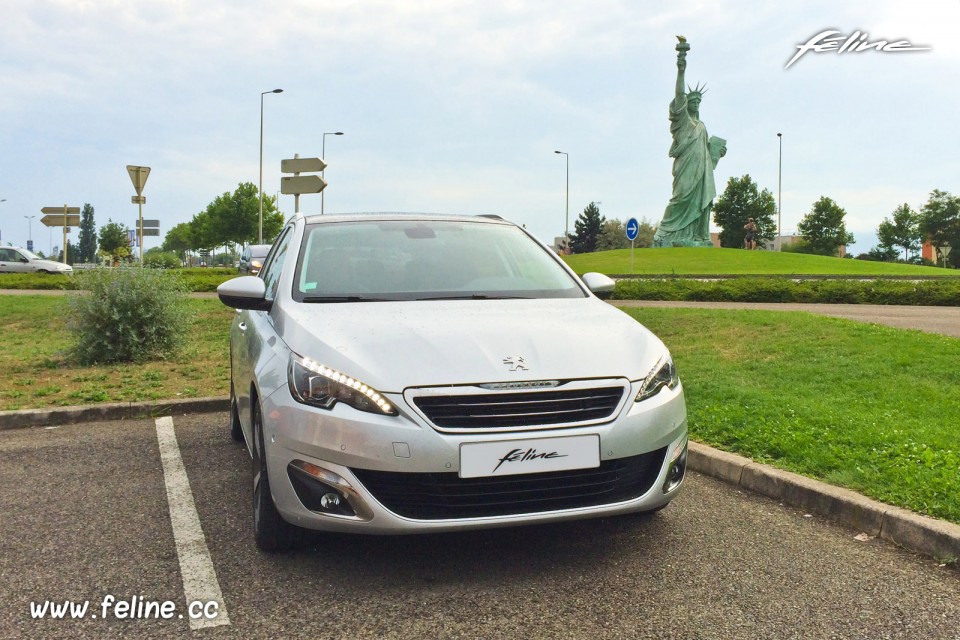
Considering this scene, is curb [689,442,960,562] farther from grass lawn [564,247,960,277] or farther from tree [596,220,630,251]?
tree [596,220,630,251]

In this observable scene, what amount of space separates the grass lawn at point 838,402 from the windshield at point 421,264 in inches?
70.8

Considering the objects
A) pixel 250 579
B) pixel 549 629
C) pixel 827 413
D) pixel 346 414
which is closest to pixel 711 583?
pixel 549 629

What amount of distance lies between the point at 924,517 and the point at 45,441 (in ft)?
18.5

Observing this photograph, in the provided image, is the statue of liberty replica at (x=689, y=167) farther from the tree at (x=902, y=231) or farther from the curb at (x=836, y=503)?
the curb at (x=836, y=503)

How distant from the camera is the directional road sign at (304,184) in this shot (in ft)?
55.4

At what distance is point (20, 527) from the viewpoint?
13.5 ft

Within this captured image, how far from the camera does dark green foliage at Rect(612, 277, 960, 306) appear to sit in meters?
18.0

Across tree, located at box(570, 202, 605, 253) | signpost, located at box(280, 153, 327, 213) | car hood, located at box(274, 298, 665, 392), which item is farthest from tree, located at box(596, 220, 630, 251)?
car hood, located at box(274, 298, 665, 392)

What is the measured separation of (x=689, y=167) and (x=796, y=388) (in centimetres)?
5712

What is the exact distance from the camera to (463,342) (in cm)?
344

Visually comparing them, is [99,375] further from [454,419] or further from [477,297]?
[454,419]

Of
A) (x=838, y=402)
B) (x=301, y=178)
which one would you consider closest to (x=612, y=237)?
(x=301, y=178)

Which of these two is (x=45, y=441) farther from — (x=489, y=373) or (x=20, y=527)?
(x=489, y=373)

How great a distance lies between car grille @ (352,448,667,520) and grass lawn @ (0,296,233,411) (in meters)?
4.86
